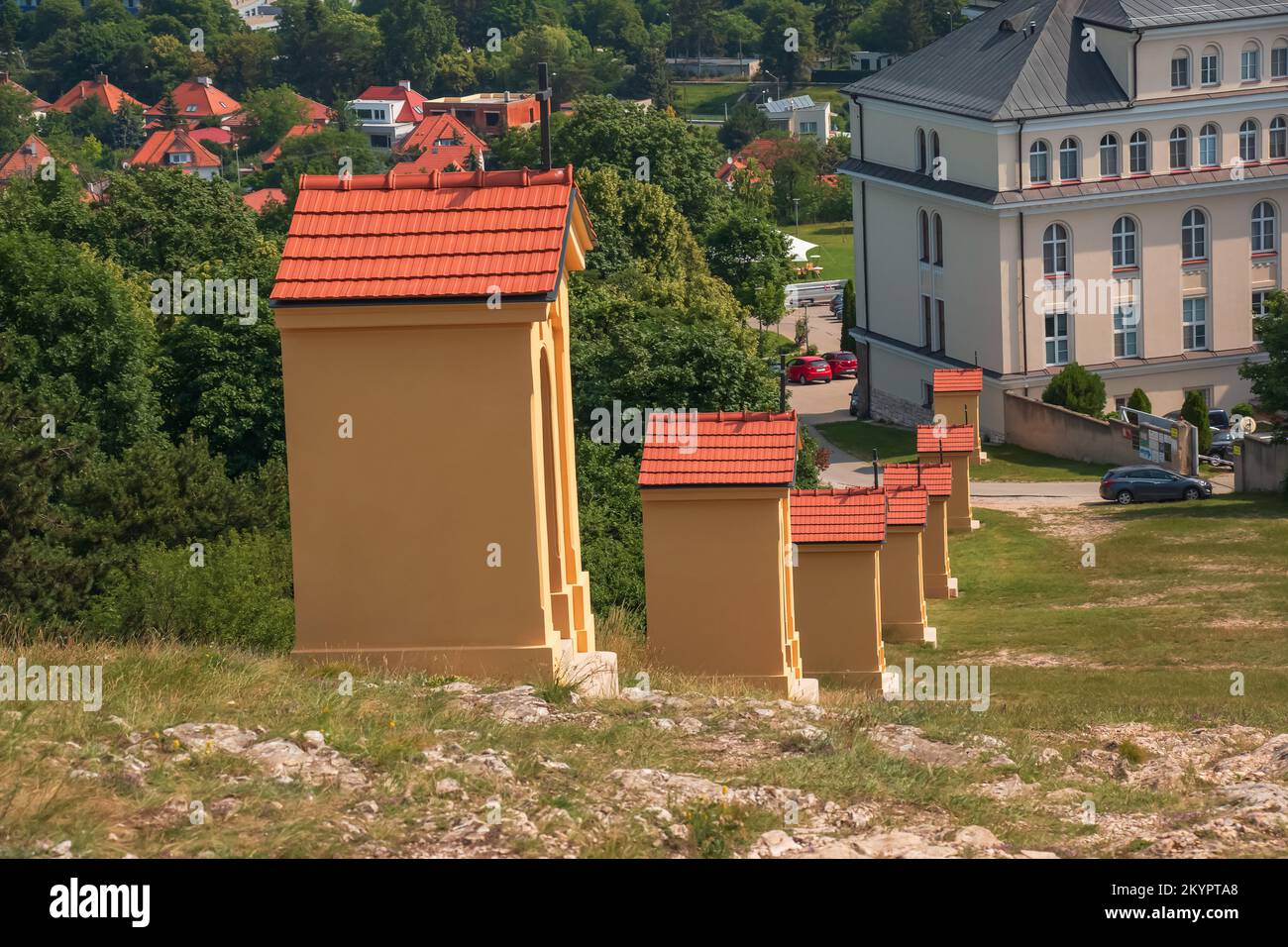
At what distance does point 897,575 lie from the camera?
37.0 meters

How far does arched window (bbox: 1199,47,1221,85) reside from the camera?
68625 mm

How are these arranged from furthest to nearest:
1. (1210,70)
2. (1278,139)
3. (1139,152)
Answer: (1278,139)
(1210,70)
(1139,152)

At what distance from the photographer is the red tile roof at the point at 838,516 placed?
2838 centimetres

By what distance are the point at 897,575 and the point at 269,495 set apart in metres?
11.5

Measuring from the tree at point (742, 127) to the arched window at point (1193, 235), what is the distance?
104 m

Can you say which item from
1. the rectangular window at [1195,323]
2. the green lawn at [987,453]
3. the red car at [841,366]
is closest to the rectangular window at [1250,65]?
the rectangular window at [1195,323]

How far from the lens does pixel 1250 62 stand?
227 feet

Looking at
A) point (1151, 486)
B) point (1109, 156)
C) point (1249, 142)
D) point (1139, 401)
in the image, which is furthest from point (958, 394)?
point (1249, 142)

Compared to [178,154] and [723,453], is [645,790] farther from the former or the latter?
[178,154]

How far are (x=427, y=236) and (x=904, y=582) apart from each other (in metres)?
20.8

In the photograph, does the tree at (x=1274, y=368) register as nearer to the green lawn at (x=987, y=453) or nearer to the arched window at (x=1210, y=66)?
the green lawn at (x=987, y=453)

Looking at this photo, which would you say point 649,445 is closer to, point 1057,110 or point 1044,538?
point 1044,538

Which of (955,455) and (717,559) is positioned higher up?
(955,455)

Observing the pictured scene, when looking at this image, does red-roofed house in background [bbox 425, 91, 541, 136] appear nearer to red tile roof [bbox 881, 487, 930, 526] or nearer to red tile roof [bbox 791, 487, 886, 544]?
red tile roof [bbox 881, 487, 930, 526]
